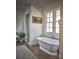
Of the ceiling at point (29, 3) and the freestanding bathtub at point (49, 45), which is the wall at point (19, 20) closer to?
the ceiling at point (29, 3)

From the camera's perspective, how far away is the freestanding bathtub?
1091 mm

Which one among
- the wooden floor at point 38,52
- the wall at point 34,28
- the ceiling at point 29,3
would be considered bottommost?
the wooden floor at point 38,52

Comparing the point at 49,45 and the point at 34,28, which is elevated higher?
the point at 34,28

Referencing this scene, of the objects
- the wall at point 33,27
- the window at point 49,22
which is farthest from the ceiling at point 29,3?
the window at point 49,22

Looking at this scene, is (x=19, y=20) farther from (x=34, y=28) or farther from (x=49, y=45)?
(x=49, y=45)

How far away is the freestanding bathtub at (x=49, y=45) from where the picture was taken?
1091mm

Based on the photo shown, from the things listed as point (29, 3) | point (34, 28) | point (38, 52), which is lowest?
point (38, 52)

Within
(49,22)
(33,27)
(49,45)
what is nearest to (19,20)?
(33,27)

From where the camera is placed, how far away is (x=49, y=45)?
110 centimetres

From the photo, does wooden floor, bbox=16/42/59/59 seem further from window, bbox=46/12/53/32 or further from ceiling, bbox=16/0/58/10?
ceiling, bbox=16/0/58/10

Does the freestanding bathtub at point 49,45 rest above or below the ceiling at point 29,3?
below
